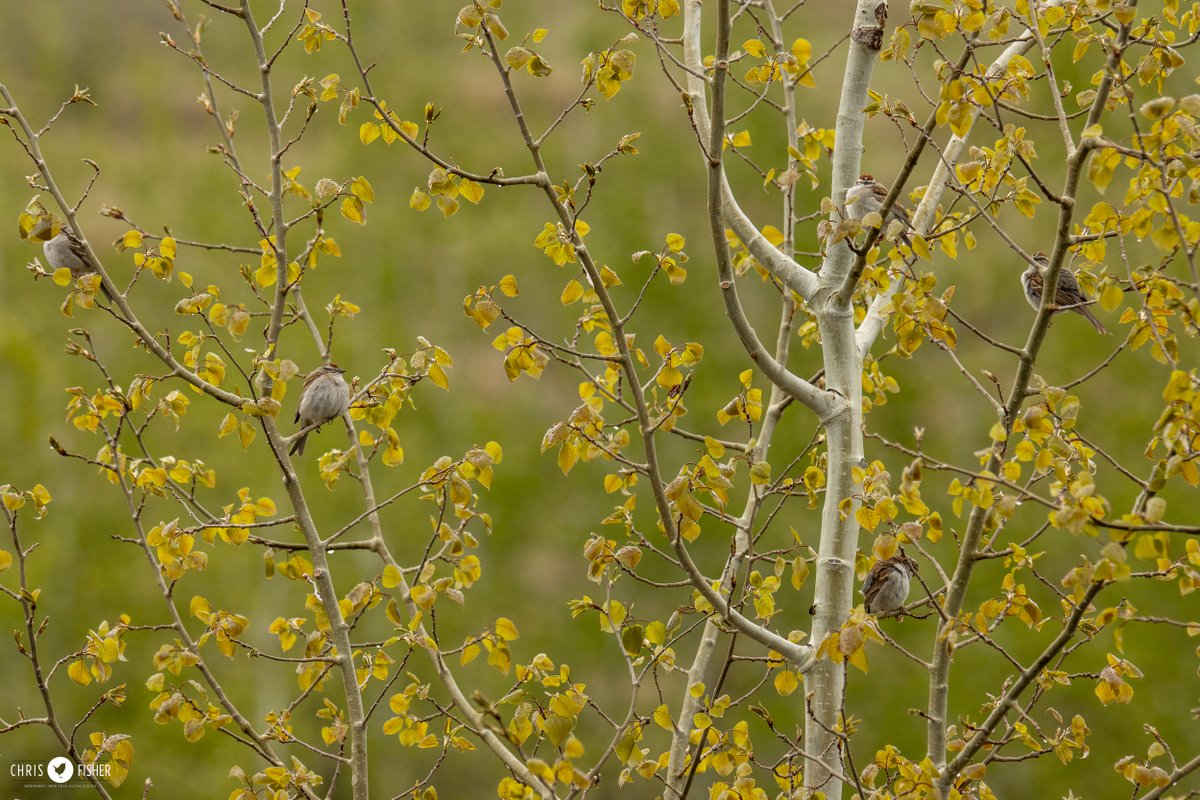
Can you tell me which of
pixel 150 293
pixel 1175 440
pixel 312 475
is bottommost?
pixel 1175 440

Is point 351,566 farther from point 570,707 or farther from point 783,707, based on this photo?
point 570,707

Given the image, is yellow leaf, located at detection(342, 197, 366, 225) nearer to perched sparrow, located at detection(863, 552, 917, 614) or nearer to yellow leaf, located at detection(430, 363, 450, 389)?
yellow leaf, located at detection(430, 363, 450, 389)

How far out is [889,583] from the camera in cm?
432

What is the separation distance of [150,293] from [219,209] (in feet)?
6.24

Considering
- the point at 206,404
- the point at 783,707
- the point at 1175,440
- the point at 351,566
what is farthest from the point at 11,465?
the point at 1175,440

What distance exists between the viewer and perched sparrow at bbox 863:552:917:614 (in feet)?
14.2

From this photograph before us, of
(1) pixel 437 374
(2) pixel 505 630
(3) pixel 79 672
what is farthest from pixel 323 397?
(2) pixel 505 630

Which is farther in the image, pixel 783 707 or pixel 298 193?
pixel 783 707

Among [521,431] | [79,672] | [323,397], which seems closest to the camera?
[79,672]

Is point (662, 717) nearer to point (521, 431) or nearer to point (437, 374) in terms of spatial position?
point (437, 374)

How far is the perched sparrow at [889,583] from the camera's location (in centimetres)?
432

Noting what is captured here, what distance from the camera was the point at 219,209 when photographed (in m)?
15.8

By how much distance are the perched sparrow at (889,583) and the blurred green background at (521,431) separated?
588cm

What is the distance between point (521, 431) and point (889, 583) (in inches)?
329
